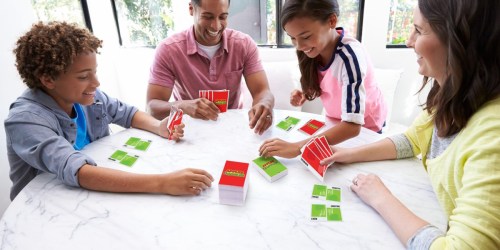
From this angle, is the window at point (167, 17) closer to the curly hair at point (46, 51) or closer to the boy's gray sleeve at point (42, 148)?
the curly hair at point (46, 51)

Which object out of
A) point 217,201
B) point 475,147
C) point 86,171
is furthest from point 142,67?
point 475,147

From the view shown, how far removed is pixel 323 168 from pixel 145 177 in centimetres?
61

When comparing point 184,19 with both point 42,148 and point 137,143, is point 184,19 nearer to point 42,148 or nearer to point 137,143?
point 137,143

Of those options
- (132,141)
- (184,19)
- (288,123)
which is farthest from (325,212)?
(184,19)

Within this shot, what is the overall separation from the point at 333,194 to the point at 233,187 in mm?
327

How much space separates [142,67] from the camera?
3.54 m

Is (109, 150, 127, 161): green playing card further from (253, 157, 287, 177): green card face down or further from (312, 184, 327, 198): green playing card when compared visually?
(312, 184, 327, 198): green playing card

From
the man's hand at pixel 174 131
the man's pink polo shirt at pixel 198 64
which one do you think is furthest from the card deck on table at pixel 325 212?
the man's pink polo shirt at pixel 198 64

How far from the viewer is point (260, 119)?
1444 millimetres

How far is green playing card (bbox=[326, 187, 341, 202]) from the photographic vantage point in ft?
3.23

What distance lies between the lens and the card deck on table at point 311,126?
1.43 meters

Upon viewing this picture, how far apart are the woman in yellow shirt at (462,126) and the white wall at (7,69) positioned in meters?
2.26

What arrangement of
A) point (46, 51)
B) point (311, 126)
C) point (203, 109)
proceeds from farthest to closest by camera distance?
point (203, 109) → point (311, 126) → point (46, 51)

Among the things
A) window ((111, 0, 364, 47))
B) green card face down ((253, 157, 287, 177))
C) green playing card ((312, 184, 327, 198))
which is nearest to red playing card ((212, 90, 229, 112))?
green card face down ((253, 157, 287, 177))
